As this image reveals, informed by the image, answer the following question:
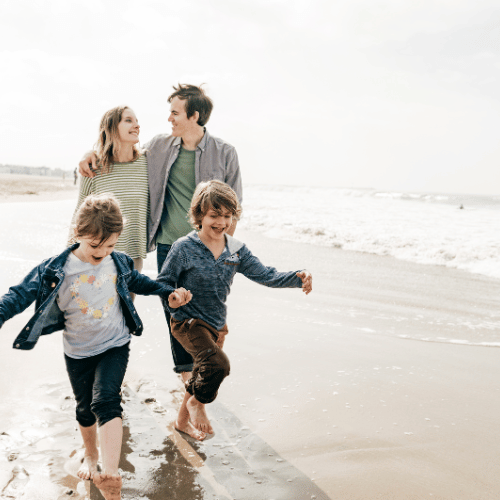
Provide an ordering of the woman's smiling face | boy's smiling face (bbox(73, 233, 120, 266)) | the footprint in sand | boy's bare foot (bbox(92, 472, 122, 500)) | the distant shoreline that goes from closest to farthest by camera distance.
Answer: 1. boy's bare foot (bbox(92, 472, 122, 500))
2. the footprint in sand
3. boy's smiling face (bbox(73, 233, 120, 266))
4. the woman's smiling face
5. the distant shoreline

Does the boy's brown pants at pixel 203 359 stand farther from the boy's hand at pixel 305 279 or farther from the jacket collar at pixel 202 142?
the jacket collar at pixel 202 142

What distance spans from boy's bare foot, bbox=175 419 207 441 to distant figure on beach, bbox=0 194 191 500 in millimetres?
511

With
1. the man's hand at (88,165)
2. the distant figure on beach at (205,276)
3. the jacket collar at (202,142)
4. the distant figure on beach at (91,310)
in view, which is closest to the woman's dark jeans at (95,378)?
the distant figure on beach at (91,310)

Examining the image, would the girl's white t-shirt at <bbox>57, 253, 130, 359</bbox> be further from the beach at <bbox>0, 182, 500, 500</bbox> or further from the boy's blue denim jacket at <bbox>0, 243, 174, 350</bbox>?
the beach at <bbox>0, 182, 500, 500</bbox>

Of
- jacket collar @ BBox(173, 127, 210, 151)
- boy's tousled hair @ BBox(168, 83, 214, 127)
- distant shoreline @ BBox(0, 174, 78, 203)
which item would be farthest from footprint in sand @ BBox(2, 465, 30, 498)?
distant shoreline @ BBox(0, 174, 78, 203)

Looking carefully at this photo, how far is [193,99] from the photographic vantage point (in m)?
3.18

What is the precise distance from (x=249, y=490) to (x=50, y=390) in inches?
60.5

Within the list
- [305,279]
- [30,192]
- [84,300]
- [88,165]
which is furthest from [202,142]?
[30,192]

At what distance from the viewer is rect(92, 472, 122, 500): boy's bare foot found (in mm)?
1881

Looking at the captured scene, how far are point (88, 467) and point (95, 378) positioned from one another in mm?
456

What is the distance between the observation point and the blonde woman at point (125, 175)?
3.11m

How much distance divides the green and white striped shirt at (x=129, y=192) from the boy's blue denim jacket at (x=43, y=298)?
91cm

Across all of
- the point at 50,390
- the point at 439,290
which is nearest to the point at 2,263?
the point at 50,390

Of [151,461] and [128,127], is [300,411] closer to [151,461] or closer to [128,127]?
[151,461]
